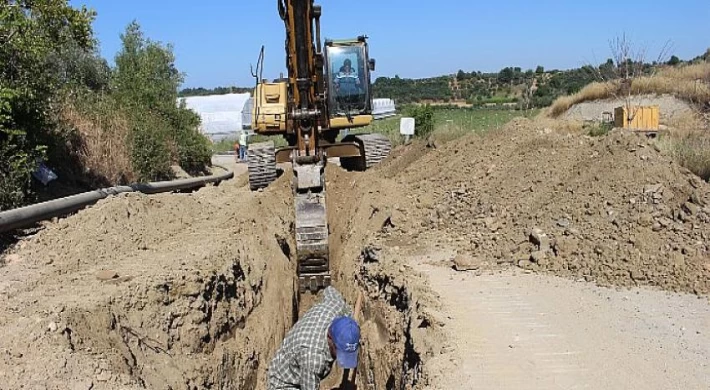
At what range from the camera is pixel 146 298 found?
6.53m

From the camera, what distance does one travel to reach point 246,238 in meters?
9.05

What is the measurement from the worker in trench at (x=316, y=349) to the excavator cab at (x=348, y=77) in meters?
6.55

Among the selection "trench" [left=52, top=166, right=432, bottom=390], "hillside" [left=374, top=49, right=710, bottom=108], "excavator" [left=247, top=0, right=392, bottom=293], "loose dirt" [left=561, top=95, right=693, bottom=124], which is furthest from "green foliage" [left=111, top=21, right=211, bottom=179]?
"hillside" [left=374, top=49, right=710, bottom=108]

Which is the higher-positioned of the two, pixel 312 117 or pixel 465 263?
pixel 312 117

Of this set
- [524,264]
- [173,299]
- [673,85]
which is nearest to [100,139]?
[173,299]

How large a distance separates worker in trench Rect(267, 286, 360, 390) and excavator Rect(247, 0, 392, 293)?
208 cm

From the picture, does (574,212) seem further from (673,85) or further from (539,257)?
(673,85)

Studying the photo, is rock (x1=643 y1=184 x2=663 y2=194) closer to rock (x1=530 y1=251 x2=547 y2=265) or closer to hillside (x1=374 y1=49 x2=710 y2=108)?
rock (x1=530 y1=251 x2=547 y2=265)

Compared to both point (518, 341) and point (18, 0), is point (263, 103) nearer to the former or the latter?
point (18, 0)

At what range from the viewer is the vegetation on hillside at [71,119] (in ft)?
34.1

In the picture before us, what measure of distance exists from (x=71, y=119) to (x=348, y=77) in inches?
257

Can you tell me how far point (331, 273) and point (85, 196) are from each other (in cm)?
449

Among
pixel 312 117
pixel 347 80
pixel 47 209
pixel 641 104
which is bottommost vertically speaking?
pixel 47 209

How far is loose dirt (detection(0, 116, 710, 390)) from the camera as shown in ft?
19.2
